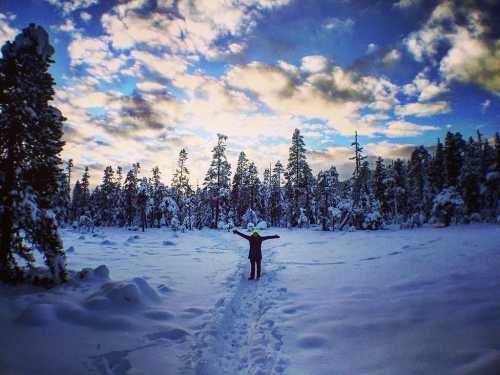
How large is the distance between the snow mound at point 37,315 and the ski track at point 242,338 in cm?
285

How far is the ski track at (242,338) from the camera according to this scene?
12.7 feet

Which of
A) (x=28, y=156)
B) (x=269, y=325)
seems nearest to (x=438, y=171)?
(x=269, y=325)

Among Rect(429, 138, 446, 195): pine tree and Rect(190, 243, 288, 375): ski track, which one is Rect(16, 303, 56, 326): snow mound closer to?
Rect(190, 243, 288, 375): ski track

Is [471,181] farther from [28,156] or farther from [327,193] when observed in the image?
[28,156]

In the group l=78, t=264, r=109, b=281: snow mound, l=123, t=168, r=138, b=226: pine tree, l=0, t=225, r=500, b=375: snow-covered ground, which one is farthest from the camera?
l=123, t=168, r=138, b=226: pine tree

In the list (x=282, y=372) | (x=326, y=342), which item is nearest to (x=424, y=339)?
(x=326, y=342)

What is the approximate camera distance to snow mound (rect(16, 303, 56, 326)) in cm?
460

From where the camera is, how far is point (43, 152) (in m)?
7.45

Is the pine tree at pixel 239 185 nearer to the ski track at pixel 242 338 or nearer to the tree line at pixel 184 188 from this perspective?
the tree line at pixel 184 188

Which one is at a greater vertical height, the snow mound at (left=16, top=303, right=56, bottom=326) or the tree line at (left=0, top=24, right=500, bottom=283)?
the tree line at (left=0, top=24, right=500, bottom=283)

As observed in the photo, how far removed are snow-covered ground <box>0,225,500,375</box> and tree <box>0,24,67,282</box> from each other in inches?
44.2

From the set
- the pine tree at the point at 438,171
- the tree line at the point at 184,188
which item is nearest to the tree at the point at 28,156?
the tree line at the point at 184,188

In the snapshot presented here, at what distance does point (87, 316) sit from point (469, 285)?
843 cm

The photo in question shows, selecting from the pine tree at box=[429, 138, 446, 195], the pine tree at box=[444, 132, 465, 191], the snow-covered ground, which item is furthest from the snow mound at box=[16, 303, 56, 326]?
the pine tree at box=[429, 138, 446, 195]
